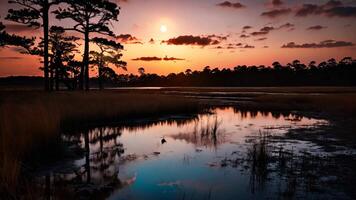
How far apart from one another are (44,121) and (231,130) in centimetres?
967

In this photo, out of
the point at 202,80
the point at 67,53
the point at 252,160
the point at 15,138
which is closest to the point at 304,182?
the point at 252,160

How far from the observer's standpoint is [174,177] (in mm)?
7996

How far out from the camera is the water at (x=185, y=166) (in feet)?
22.5

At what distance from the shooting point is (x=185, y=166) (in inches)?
360

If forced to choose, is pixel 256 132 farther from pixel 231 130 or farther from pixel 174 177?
pixel 174 177

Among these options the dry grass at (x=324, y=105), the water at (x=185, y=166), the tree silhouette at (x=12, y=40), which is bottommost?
the water at (x=185, y=166)

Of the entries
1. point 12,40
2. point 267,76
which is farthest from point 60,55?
point 267,76

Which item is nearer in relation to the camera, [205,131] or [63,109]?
[205,131]

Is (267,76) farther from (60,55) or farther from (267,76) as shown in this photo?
(60,55)

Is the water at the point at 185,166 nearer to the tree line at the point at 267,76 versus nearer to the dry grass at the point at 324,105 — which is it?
the dry grass at the point at 324,105

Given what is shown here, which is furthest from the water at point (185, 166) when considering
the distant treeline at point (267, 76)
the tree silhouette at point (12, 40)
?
the distant treeline at point (267, 76)

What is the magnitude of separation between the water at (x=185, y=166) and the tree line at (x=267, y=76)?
8455cm

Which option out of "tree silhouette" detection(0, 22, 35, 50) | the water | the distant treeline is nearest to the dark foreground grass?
the water

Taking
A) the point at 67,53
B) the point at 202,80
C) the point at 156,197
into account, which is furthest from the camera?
the point at 202,80
